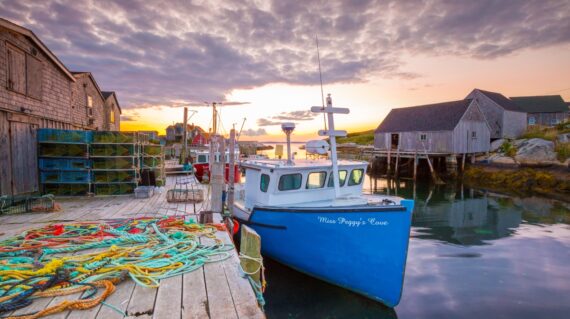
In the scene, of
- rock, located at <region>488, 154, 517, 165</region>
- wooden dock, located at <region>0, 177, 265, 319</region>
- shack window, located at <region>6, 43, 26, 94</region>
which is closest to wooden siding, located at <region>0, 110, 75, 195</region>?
shack window, located at <region>6, 43, 26, 94</region>

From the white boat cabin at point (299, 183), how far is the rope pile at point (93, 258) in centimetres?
252

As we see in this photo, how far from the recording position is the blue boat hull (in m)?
6.89

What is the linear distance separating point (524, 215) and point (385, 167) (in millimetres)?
22341

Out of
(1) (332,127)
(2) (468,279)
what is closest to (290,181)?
(1) (332,127)

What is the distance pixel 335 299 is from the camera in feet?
25.6

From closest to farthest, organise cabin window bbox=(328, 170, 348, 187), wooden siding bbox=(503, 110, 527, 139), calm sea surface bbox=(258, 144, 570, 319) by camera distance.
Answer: calm sea surface bbox=(258, 144, 570, 319) → cabin window bbox=(328, 170, 348, 187) → wooden siding bbox=(503, 110, 527, 139)

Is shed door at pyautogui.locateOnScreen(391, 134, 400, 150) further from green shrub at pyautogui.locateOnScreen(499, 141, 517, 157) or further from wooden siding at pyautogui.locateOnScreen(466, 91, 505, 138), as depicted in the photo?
wooden siding at pyautogui.locateOnScreen(466, 91, 505, 138)

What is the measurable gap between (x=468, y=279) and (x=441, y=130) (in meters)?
26.5

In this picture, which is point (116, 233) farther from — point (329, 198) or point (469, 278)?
point (469, 278)

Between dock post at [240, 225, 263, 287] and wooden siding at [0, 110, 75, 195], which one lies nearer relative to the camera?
dock post at [240, 225, 263, 287]

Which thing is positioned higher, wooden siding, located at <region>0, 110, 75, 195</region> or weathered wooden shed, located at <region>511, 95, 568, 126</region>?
weathered wooden shed, located at <region>511, 95, 568, 126</region>

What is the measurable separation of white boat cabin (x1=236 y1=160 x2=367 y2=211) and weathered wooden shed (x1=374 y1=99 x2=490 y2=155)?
2587 centimetres

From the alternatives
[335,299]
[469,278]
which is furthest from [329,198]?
[469,278]

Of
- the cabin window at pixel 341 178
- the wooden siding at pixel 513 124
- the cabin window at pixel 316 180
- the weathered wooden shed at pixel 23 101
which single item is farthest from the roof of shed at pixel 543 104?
the weathered wooden shed at pixel 23 101
